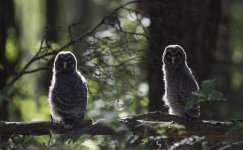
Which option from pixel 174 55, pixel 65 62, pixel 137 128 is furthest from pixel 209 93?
pixel 65 62

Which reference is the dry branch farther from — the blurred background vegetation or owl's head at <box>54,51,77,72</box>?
owl's head at <box>54,51,77,72</box>

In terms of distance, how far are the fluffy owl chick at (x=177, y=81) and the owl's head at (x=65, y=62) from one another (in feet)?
4.27

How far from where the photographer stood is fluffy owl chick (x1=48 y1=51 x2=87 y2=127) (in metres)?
9.62

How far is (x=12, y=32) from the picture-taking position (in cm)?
1778

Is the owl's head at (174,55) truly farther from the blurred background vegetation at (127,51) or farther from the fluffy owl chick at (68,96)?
the fluffy owl chick at (68,96)

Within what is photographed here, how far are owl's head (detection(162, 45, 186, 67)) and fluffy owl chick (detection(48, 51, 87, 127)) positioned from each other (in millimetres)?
1272

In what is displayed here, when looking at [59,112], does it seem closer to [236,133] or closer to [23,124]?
[23,124]

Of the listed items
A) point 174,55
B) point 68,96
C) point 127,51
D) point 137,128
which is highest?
point 127,51

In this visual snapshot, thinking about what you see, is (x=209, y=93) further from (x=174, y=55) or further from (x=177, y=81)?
(x=174, y=55)

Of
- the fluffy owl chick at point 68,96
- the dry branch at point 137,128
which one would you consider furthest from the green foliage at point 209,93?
the fluffy owl chick at point 68,96

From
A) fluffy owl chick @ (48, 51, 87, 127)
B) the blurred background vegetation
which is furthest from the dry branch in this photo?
fluffy owl chick @ (48, 51, 87, 127)

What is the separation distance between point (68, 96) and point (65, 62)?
2.06 ft

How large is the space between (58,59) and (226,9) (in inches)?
655

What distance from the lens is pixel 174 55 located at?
34.3 feet
